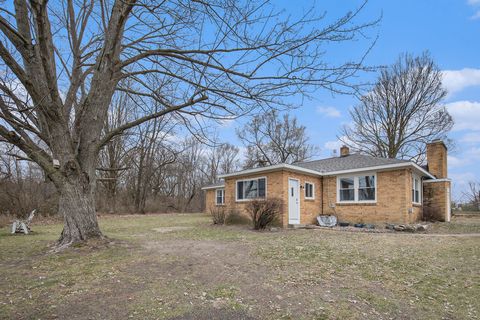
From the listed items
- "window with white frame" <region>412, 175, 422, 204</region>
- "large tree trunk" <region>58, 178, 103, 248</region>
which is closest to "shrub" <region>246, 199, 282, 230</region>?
"large tree trunk" <region>58, 178, 103, 248</region>

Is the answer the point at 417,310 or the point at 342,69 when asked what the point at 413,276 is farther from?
the point at 342,69

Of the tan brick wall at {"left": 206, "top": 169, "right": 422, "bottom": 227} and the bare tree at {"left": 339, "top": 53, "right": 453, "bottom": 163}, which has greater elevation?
the bare tree at {"left": 339, "top": 53, "right": 453, "bottom": 163}

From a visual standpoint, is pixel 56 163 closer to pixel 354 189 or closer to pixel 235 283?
pixel 235 283

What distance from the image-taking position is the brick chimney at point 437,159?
1650 cm

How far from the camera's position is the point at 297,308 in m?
3.68

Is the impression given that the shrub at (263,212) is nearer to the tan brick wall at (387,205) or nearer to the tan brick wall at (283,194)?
the tan brick wall at (283,194)

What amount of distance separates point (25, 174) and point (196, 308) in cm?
2278

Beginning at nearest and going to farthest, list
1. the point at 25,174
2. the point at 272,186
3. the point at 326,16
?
the point at 326,16 → the point at 272,186 → the point at 25,174

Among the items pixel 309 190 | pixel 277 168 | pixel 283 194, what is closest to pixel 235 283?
pixel 283 194

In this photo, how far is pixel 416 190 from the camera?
601 inches

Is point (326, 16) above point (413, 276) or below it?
above

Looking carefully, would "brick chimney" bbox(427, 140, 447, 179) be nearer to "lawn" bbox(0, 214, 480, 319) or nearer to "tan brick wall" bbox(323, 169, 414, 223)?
Result: "tan brick wall" bbox(323, 169, 414, 223)

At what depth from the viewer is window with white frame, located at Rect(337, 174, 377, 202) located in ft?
46.6

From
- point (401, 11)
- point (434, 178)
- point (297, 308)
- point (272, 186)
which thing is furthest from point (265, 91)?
point (434, 178)
